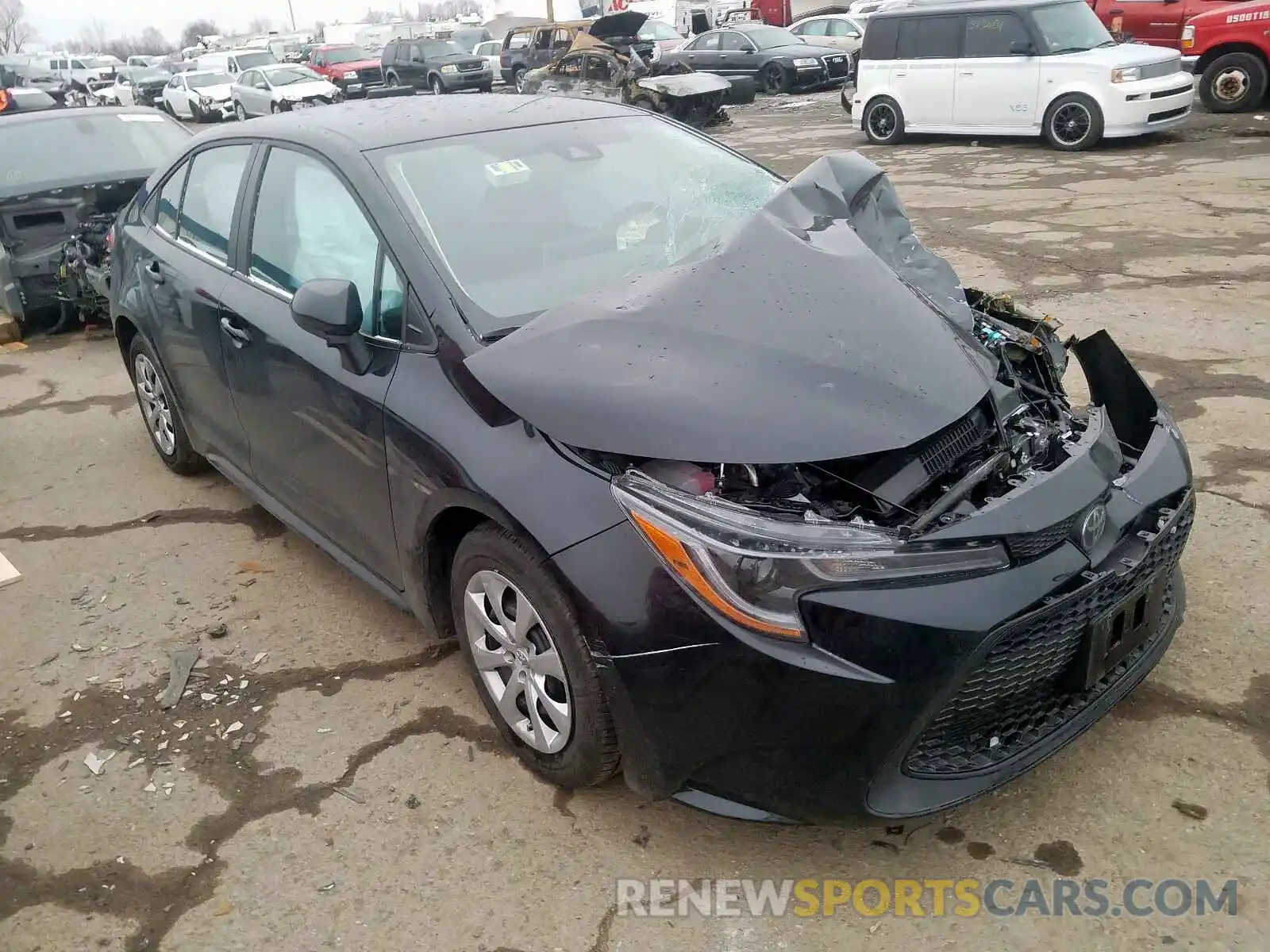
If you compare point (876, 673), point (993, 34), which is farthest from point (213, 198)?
point (993, 34)

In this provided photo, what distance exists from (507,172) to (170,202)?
6.66 feet

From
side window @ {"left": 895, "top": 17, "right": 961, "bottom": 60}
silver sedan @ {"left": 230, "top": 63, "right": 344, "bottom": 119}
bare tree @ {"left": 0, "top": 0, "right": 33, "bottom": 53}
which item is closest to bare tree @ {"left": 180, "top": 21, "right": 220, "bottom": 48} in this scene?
bare tree @ {"left": 0, "top": 0, "right": 33, "bottom": 53}

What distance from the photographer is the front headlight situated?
2.08 meters

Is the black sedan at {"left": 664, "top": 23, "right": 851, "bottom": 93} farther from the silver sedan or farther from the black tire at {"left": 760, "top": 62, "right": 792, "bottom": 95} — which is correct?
the silver sedan

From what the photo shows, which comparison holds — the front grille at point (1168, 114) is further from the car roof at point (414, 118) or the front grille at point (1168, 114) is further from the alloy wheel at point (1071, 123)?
the car roof at point (414, 118)

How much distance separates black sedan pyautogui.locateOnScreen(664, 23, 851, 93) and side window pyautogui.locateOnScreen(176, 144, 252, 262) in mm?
19173

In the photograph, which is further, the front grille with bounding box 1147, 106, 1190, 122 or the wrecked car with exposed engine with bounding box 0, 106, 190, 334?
the front grille with bounding box 1147, 106, 1190, 122

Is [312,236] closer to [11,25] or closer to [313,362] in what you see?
[313,362]

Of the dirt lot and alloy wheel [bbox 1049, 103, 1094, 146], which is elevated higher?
alloy wheel [bbox 1049, 103, 1094, 146]

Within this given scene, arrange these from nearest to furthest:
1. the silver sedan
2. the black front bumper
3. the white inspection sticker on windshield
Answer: the black front bumper < the white inspection sticker on windshield < the silver sedan

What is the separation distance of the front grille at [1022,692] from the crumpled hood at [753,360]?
483 mm

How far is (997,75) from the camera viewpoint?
483 inches

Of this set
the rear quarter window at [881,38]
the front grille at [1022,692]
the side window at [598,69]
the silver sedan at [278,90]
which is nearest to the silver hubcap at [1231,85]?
the rear quarter window at [881,38]

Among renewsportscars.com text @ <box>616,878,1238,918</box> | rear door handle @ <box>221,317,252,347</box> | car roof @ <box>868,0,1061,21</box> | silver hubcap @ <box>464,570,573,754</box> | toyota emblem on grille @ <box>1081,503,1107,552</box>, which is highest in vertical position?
car roof @ <box>868,0,1061,21</box>
